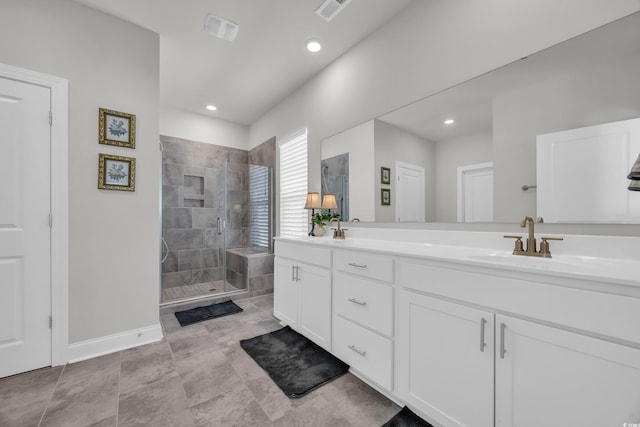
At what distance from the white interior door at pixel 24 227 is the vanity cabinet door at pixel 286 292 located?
1759 mm

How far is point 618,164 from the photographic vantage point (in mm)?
1229

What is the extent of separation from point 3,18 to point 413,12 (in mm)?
2976

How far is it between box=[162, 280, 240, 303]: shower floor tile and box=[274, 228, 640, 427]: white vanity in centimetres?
232

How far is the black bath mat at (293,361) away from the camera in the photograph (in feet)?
5.60

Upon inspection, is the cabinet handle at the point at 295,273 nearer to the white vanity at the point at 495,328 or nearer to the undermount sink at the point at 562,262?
the white vanity at the point at 495,328

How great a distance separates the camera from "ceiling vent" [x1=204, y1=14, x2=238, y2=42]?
7.53 ft

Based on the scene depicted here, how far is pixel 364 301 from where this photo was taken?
169 cm

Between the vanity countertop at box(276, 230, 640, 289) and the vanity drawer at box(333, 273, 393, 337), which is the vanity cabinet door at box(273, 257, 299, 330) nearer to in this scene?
the vanity drawer at box(333, 273, 393, 337)

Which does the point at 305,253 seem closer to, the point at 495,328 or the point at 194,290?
the point at 495,328

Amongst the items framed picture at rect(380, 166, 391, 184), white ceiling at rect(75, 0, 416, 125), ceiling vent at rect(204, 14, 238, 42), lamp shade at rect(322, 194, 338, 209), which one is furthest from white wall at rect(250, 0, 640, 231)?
ceiling vent at rect(204, 14, 238, 42)

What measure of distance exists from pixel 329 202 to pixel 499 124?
161 centimetres

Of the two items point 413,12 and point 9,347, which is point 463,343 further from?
point 9,347

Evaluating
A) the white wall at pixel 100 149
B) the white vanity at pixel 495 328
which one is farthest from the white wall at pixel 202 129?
the white vanity at pixel 495 328

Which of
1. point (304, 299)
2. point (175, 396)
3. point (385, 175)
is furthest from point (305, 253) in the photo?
point (175, 396)
